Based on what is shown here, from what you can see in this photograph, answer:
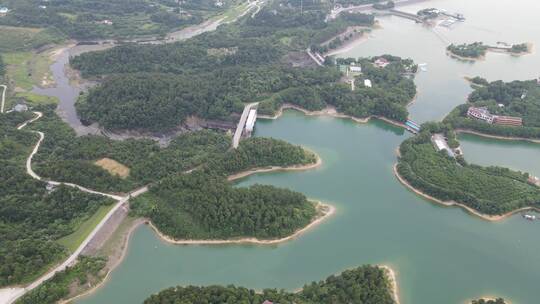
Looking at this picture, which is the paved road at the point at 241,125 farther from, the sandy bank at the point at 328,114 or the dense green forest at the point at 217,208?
the dense green forest at the point at 217,208

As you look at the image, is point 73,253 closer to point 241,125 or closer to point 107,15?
point 241,125

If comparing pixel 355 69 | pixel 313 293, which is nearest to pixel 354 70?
pixel 355 69

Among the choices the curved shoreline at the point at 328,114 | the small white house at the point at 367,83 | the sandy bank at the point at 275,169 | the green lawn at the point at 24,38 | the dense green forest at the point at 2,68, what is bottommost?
the sandy bank at the point at 275,169

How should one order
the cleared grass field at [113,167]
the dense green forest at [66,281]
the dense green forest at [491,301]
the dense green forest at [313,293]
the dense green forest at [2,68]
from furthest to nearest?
the dense green forest at [2,68]
the cleared grass field at [113,167]
the dense green forest at [491,301]
the dense green forest at [66,281]
the dense green forest at [313,293]

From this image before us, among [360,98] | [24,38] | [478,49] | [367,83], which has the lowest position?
[360,98]

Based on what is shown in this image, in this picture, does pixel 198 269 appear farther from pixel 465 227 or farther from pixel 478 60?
pixel 478 60

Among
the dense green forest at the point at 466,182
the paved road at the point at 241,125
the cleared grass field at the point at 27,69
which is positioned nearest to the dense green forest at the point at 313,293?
the dense green forest at the point at 466,182

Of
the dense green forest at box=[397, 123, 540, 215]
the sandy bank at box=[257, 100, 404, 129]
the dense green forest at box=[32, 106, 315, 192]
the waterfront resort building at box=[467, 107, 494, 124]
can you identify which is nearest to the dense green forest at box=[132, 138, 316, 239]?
the dense green forest at box=[32, 106, 315, 192]
